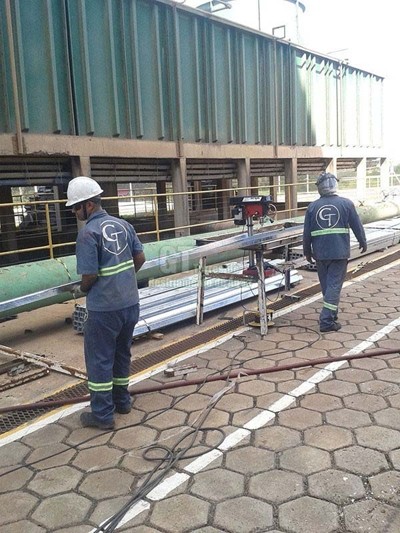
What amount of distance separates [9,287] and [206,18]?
9264 mm

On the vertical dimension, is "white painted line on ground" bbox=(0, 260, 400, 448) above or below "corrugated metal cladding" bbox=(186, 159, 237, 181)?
below

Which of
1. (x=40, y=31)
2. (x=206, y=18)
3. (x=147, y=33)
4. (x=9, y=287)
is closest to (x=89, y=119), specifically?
(x=40, y=31)

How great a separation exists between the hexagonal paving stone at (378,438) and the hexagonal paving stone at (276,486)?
597mm

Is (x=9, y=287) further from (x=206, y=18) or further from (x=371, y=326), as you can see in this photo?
(x=206, y=18)

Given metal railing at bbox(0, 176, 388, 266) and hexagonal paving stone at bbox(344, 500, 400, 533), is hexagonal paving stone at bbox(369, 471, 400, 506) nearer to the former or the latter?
hexagonal paving stone at bbox(344, 500, 400, 533)

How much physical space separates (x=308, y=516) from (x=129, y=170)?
9.81m

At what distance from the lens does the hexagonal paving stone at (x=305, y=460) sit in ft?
9.64

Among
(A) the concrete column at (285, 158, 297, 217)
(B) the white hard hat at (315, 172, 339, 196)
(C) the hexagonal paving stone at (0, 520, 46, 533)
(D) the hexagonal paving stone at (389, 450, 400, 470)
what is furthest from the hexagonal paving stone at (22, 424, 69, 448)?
(A) the concrete column at (285, 158, 297, 217)

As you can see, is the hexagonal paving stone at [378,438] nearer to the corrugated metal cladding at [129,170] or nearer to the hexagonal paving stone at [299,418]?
the hexagonal paving stone at [299,418]

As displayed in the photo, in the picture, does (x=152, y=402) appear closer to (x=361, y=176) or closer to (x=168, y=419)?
(x=168, y=419)

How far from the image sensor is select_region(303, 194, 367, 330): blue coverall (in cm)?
542

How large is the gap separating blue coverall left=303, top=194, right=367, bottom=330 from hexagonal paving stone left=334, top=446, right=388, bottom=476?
2.44 m

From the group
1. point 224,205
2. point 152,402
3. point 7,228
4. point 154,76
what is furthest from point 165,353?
point 224,205

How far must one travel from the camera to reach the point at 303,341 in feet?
17.0
